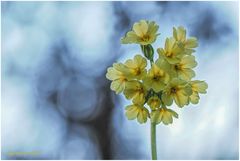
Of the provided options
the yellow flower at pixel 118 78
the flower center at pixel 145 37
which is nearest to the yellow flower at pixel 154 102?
the yellow flower at pixel 118 78

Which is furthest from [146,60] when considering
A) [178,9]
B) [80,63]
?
[80,63]

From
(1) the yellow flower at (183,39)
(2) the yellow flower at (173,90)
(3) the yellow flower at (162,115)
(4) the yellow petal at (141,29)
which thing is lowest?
(3) the yellow flower at (162,115)

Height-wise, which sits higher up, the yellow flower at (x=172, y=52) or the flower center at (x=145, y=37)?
the flower center at (x=145, y=37)

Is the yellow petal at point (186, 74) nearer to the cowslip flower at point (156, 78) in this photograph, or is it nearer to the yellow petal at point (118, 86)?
the cowslip flower at point (156, 78)

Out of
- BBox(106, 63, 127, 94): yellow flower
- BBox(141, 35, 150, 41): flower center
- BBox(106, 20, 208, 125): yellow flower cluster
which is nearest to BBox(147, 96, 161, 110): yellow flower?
BBox(106, 20, 208, 125): yellow flower cluster

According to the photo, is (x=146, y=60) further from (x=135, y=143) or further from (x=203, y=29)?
(x=203, y=29)

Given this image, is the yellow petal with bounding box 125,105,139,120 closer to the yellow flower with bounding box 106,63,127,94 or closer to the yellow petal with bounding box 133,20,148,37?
the yellow flower with bounding box 106,63,127,94

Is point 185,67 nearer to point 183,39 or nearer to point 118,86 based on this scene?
point 183,39
